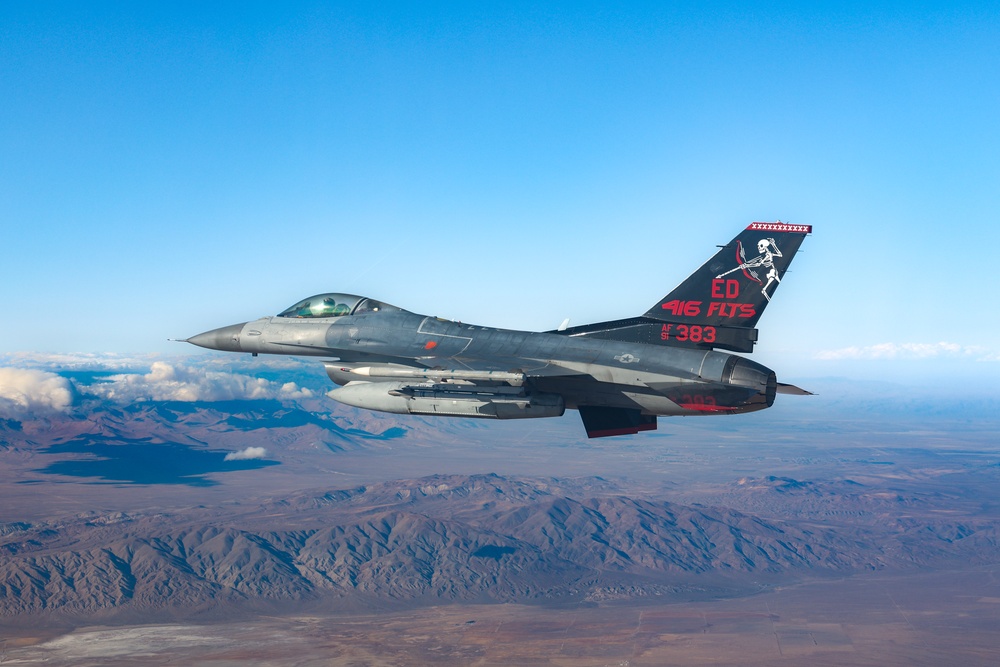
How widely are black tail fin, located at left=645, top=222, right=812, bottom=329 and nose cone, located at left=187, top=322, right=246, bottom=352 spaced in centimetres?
1752

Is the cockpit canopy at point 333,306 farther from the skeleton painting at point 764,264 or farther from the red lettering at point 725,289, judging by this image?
the skeleton painting at point 764,264

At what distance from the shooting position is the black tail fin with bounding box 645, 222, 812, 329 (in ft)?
105

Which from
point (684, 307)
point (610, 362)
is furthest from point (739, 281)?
point (610, 362)

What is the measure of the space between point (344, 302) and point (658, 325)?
13385 millimetres

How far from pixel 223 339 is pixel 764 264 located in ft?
73.2

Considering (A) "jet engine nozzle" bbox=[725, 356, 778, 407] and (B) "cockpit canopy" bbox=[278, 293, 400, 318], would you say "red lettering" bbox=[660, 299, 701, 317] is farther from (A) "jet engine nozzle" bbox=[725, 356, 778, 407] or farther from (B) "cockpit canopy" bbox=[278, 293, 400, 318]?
(B) "cockpit canopy" bbox=[278, 293, 400, 318]

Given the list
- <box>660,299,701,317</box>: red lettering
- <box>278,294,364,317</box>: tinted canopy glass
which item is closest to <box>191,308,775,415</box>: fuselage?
<box>278,294,364,317</box>: tinted canopy glass

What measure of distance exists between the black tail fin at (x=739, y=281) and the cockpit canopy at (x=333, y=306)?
11.8m

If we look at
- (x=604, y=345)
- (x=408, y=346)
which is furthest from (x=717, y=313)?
(x=408, y=346)

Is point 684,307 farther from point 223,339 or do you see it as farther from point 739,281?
point 223,339

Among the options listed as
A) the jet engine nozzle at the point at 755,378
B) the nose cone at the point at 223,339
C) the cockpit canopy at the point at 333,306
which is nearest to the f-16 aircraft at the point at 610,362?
the jet engine nozzle at the point at 755,378

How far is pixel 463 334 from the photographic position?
34.7 m

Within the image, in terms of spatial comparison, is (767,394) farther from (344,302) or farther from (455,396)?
(344,302)

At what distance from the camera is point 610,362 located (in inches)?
1241
